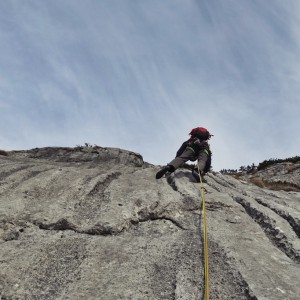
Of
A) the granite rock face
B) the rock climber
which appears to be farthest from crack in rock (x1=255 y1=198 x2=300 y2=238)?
the rock climber

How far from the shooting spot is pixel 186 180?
624 inches

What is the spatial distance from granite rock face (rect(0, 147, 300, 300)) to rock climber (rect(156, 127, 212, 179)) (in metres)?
1.67

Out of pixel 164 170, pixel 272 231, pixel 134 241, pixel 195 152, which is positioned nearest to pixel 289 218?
pixel 272 231

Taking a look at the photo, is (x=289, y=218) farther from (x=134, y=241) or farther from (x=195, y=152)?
(x=195, y=152)

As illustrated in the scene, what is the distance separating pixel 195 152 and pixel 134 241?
28.4 feet

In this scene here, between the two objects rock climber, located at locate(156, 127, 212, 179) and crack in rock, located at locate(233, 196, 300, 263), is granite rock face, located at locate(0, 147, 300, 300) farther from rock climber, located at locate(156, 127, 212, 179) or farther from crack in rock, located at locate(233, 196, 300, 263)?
rock climber, located at locate(156, 127, 212, 179)

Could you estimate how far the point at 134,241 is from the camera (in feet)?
32.2

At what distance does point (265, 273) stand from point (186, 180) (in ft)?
25.9

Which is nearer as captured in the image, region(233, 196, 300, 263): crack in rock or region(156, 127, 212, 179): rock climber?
region(233, 196, 300, 263): crack in rock

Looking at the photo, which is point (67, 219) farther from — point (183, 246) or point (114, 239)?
point (183, 246)

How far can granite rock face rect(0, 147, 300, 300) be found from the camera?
7.75m

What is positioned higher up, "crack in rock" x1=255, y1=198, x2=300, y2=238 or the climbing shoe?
the climbing shoe

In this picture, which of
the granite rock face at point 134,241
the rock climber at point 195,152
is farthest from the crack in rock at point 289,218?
the rock climber at point 195,152

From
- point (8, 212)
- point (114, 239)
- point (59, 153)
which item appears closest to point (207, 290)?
point (114, 239)
